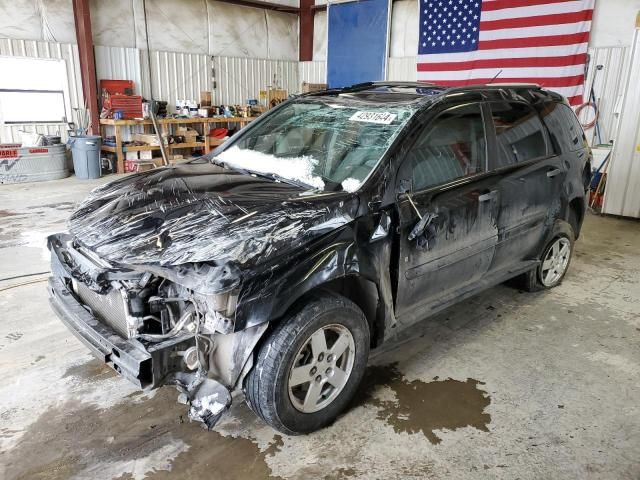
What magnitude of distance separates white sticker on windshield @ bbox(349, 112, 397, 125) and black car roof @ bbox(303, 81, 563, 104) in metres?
0.16

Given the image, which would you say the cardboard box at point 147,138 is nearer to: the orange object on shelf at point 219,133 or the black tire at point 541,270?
the orange object on shelf at point 219,133

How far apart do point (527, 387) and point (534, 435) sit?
0.43 meters

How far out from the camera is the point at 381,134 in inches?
102

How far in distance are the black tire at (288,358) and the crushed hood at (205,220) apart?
1.00 ft

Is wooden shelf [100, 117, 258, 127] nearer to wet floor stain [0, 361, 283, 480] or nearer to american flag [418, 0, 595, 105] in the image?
american flag [418, 0, 595, 105]

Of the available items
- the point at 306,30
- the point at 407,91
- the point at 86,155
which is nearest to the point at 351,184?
the point at 407,91

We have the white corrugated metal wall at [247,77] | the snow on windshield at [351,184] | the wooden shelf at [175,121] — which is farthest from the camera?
the white corrugated metal wall at [247,77]

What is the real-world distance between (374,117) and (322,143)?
0.32 meters

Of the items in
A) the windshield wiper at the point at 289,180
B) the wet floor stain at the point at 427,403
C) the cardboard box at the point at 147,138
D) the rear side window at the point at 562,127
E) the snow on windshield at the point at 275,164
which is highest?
the rear side window at the point at 562,127

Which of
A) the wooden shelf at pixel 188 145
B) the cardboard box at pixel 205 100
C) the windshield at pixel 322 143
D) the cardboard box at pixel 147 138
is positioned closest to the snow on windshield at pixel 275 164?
the windshield at pixel 322 143

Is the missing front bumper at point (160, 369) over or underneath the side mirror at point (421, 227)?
underneath

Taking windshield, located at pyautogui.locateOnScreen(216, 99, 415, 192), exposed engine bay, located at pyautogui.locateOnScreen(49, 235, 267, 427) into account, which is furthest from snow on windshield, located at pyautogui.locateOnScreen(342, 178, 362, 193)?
exposed engine bay, located at pyautogui.locateOnScreen(49, 235, 267, 427)

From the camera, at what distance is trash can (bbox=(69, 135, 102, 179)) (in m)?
8.55

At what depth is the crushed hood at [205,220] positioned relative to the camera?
6.48 ft
